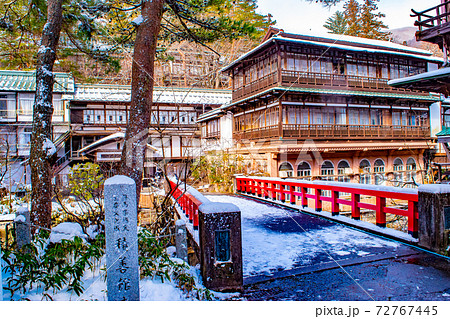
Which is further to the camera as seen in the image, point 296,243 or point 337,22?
point 337,22

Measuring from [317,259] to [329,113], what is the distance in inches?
509

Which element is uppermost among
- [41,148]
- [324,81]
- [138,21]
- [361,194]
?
[324,81]

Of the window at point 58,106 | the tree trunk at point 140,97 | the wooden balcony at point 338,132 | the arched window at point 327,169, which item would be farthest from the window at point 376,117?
the window at point 58,106

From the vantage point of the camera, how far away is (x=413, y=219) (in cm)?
484

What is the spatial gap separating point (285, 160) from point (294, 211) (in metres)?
6.04

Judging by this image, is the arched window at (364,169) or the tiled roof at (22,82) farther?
the tiled roof at (22,82)

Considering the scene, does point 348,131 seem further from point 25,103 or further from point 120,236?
point 25,103

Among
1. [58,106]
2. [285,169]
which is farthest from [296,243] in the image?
[58,106]

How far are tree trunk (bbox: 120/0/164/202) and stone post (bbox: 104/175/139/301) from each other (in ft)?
7.05

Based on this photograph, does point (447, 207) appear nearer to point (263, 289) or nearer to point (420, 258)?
point (420, 258)

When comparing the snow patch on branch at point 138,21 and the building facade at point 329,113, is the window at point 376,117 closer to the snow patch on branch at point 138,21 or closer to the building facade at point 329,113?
the building facade at point 329,113

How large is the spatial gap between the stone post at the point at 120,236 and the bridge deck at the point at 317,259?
143cm

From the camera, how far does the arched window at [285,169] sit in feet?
46.1

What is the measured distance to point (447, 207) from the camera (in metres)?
4.29
